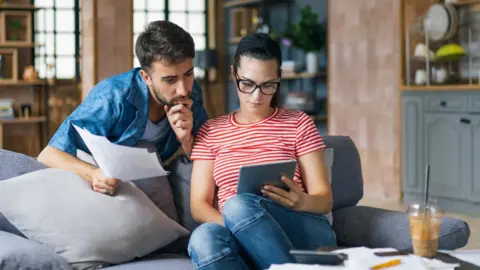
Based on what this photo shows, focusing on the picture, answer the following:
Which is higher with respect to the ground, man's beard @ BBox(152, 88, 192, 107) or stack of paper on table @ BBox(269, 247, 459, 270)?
man's beard @ BBox(152, 88, 192, 107)

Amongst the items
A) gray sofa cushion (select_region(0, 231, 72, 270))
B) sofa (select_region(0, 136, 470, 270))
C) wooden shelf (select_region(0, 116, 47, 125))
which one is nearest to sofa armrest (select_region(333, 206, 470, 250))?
sofa (select_region(0, 136, 470, 270))

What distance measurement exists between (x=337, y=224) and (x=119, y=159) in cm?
81

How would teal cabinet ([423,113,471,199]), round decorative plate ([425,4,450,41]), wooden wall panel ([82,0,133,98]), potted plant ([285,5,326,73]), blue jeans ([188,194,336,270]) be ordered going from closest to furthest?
blue jeans ([188,194,336,270])
teal cabinet ([423,113,471,199])
round decorative plate ([425,4,450,41])
wooden wall panel ([82,0,133,98])
potted plant ([285,5,326,73])

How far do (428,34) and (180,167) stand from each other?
4.04 metres

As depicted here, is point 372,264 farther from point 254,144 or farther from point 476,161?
point 476,161

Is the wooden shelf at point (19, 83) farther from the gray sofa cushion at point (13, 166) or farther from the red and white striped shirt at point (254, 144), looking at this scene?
the red and white striped shirt at point (254, 144)

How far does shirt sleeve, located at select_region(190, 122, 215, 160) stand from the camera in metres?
Result: 2.44

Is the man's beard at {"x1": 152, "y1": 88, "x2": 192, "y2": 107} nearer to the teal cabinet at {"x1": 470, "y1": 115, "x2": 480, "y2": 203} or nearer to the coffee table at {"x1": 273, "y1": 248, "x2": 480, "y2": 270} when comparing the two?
the coffee table at {"x1": 273, "y1": 248, "x2": 480, "y2": 270}

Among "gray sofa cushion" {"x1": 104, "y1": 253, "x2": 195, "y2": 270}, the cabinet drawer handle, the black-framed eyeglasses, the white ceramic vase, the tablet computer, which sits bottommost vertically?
"gray sofa cushion" {"x1": 104, "y1": 253, "x2": 195, "y2": 270}

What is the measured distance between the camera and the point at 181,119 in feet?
7.98

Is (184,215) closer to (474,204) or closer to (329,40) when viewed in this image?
(474,204)

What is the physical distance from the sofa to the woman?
0.17 metres

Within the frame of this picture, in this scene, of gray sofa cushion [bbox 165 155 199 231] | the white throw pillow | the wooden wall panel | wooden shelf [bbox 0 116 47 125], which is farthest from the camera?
wooden shelf [bbox 0 116 47 125]

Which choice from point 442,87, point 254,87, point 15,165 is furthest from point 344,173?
point 442,87
